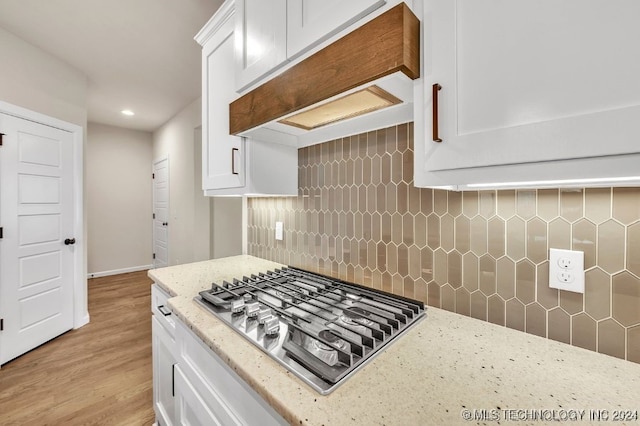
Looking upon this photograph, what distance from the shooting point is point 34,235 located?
241 cm

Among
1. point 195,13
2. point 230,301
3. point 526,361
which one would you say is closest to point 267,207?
point 230,301

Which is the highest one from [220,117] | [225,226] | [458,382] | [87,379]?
[220,117]

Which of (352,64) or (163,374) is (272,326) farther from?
(163,374)

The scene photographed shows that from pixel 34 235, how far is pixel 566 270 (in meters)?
3.68

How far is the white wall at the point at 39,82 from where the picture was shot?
2225mm

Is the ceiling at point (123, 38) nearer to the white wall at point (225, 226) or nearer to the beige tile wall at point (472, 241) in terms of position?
the white wall at point (225, 226)

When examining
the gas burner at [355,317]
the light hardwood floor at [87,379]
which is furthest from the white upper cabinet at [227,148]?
the light hardwood floor at [87,379]

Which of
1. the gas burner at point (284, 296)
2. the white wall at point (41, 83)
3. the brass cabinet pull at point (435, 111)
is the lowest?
the gas burner at point (284, 296)

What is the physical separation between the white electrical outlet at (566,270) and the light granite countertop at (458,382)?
17 cm

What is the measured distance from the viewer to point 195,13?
2023mm

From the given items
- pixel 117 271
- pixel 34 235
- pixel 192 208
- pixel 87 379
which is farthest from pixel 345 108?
pixel 117 271

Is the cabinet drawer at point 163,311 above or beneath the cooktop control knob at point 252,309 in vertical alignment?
beneath

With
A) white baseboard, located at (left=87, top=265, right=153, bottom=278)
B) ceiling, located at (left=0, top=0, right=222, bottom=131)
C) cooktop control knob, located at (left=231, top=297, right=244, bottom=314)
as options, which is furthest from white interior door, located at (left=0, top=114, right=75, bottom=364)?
cooktop control knob, located at (left=231, top=297, right=244, bottom=314)

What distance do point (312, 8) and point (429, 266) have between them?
3.20ft
